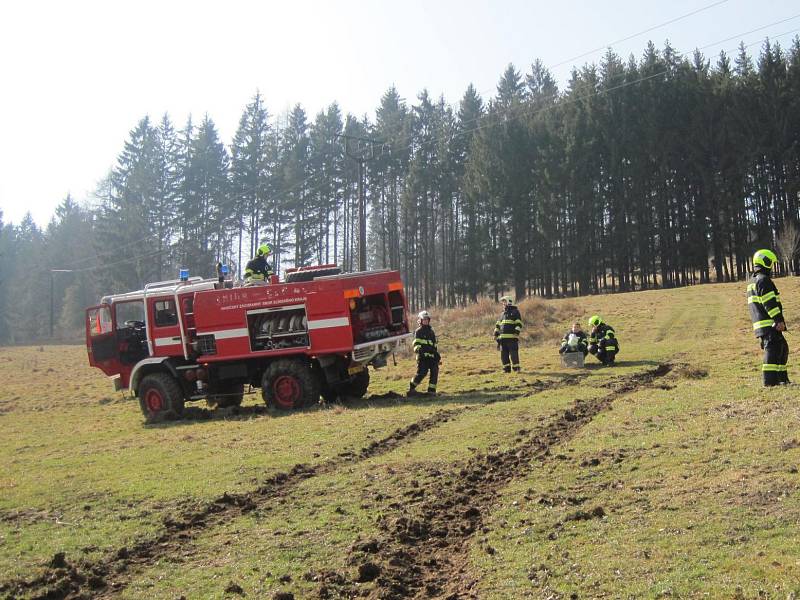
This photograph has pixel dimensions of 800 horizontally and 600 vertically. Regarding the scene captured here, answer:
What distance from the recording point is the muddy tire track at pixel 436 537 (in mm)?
5930

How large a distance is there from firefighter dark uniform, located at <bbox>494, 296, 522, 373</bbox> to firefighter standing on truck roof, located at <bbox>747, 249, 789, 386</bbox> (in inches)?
344

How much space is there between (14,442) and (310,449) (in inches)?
325

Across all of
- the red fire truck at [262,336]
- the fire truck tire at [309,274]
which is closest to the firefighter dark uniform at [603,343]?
the red fire truck at [262,336]

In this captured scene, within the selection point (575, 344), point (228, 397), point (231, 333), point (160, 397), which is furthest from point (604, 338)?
point (160, 397)

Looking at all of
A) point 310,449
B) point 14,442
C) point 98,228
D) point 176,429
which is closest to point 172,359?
point 176,429

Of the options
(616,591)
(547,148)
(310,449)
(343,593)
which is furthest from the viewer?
(547,148)

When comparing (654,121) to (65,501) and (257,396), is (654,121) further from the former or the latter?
(65,501)

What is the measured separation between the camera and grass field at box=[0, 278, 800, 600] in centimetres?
589

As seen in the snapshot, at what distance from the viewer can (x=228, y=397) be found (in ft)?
63.1

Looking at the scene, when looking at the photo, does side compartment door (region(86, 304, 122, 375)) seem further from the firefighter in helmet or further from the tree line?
the tree line

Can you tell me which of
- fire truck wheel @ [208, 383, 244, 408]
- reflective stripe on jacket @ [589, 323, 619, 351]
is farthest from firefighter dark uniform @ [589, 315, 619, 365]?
fire truck wheel @ [208, 383, 244, 408]

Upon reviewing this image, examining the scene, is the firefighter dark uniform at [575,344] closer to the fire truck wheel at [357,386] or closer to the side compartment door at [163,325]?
the fire truck wheel at [357,386]

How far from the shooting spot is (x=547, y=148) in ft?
194

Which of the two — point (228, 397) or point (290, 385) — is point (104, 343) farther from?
point (290, 385)
